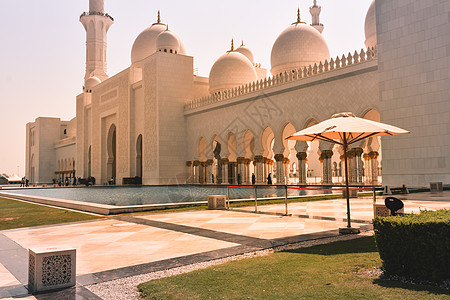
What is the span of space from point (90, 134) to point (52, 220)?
31719mm

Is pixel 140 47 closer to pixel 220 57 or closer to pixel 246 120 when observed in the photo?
pixel 220 57

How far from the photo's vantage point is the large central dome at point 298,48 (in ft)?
78.0

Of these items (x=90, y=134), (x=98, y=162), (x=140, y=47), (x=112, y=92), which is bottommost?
(x=98, y=162)

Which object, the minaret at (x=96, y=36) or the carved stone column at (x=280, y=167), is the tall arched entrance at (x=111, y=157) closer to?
the minaret at (x=96, y=36)

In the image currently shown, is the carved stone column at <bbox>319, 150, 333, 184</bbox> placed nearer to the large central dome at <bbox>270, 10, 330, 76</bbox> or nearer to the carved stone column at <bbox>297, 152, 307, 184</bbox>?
the carved stone column at <bbox>297, 152, 307, 184</bbox>

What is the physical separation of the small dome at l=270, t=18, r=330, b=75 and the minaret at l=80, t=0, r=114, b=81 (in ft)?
76.4

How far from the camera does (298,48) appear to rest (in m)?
23.8

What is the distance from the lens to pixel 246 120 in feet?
75.8

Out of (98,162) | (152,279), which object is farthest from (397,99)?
(98,162)

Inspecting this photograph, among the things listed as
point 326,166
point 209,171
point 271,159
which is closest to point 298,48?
point 271,159

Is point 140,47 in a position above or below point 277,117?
above

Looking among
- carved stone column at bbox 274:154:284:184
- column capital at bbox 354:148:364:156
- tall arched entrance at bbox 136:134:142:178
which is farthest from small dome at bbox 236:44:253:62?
column capital at bbox 354:148:364:156

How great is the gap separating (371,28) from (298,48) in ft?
13.7

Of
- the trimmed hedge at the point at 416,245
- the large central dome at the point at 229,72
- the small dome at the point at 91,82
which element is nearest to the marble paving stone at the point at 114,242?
the trimmed hedge at the point at 416,245
